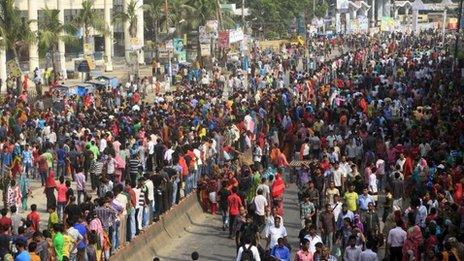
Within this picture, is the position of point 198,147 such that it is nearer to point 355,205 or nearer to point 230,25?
point 355,205

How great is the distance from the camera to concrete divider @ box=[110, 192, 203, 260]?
17.4 meters

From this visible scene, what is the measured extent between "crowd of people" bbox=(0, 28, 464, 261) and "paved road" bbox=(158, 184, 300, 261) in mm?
329

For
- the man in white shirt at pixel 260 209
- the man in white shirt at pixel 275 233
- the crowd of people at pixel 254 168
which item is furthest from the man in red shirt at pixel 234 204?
the man in white shirt at pixel 275 233

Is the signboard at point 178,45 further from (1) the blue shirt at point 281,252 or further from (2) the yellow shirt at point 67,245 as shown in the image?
(1) the blue shirt at point 281,252

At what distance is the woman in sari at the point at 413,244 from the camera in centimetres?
1544

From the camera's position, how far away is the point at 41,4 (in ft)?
188

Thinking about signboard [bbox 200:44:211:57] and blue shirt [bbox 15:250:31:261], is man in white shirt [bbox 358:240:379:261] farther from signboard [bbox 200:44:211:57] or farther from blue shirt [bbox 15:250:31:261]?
signboard [bbox 200:44:211:57]

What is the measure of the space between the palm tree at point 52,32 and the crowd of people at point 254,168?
279 inches

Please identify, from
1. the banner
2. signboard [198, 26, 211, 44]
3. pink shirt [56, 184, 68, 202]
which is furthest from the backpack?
the banner

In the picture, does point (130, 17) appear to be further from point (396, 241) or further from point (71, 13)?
point (396, 241)

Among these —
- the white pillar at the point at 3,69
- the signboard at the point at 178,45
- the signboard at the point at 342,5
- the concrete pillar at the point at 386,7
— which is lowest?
the white pillar at the point at 3,69

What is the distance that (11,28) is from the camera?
40.5m

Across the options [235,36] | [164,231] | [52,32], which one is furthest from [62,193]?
[235,36]

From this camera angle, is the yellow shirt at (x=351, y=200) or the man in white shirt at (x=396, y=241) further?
the yellow shirt at (x=351, y=200)
